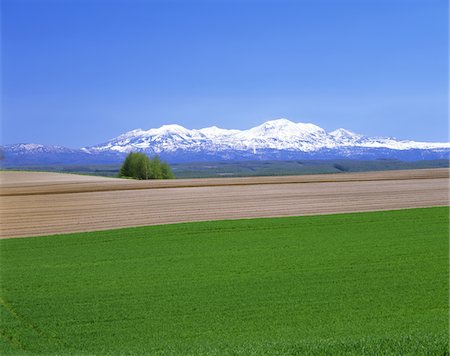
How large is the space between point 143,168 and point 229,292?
9938 cm

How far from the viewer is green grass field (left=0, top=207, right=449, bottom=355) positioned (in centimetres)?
1554

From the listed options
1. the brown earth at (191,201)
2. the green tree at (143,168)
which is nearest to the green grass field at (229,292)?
the brown earth at (191,201)

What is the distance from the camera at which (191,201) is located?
50.8m

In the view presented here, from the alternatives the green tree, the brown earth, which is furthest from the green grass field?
the green tree

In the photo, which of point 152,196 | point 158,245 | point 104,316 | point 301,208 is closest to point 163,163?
point 152,196

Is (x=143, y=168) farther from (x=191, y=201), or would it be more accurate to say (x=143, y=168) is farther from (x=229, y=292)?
(x=229, y=292)

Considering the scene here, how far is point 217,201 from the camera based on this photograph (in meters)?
50.5

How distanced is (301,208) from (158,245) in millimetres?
16650

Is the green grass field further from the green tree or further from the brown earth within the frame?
the green tree

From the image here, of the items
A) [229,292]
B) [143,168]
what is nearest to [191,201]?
[229,292]

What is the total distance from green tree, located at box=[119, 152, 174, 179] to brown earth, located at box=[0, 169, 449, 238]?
5147cm

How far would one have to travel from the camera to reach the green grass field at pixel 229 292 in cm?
1554

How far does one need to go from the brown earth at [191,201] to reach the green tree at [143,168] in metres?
51.5

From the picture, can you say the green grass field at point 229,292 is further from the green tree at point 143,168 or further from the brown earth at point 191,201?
the green tree at point 143,168
